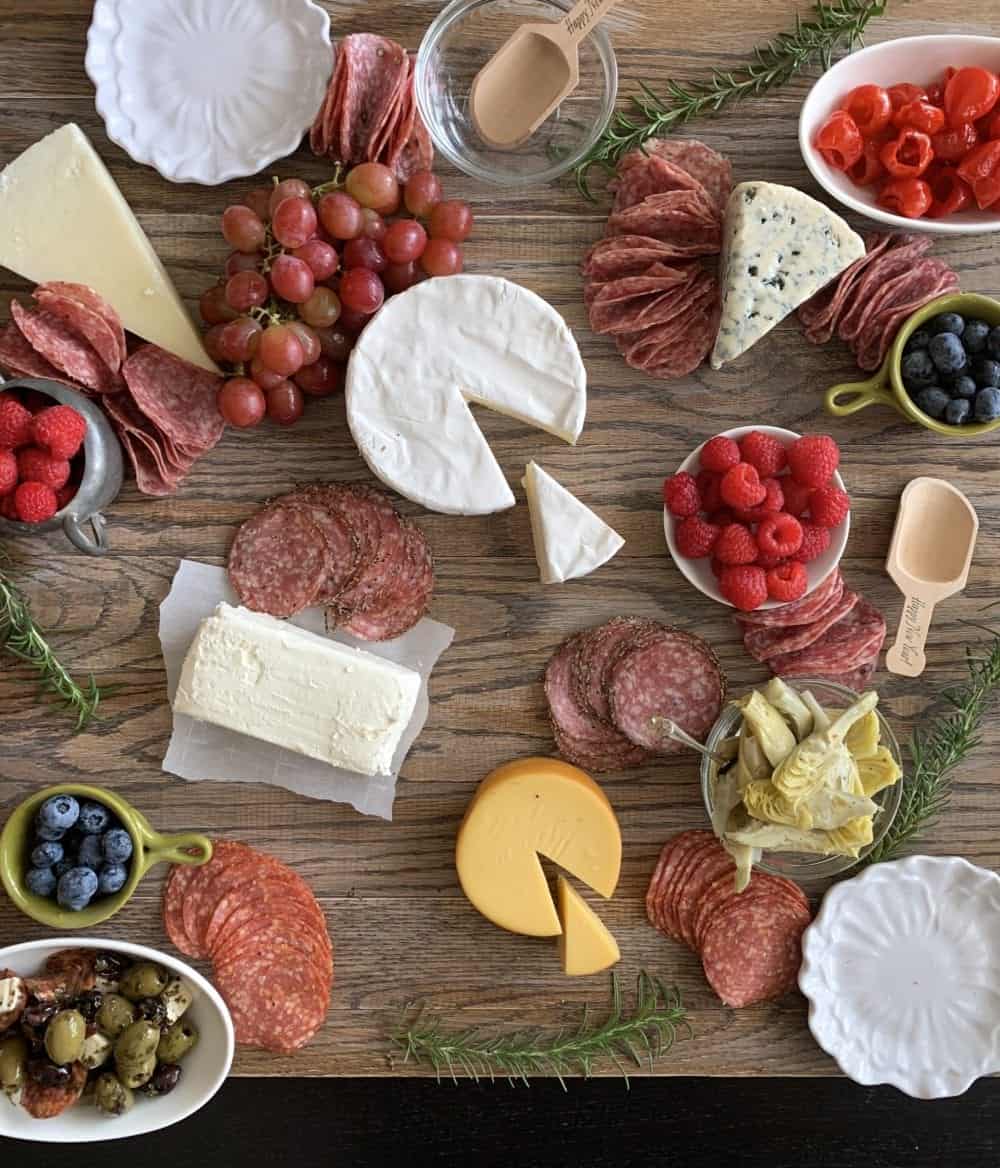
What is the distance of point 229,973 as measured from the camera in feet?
5.56

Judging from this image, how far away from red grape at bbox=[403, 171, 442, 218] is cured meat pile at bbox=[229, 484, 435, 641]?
453 millimetres

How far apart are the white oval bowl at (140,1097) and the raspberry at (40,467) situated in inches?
26.3

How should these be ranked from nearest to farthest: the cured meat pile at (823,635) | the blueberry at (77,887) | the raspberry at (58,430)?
the raspberry at (58,430)
the blueberry at (77,887)
the cured meat pile at (823,635)

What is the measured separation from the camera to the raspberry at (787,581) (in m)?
1.60

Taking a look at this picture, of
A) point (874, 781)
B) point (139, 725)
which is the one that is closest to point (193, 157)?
point (139, 725)

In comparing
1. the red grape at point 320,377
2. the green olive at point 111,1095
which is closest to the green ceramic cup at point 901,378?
the red grape at point 320,377

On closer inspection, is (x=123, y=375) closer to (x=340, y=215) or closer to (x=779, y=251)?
(x=340, y=215)

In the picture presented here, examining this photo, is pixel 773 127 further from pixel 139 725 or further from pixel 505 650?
pixel 139 725

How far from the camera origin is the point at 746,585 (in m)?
1.58

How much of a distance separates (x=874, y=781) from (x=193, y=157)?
142 centimetres

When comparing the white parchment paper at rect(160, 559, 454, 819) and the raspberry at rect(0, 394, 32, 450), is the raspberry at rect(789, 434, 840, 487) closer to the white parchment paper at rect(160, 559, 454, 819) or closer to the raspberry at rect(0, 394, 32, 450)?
the white parchment paper at rect(160, 559, 454, 819)

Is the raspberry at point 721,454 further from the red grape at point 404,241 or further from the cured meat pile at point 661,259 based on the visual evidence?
the red grape at point 404,241

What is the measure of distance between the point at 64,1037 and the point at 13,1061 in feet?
0.31

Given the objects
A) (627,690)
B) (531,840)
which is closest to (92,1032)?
(531,840)
